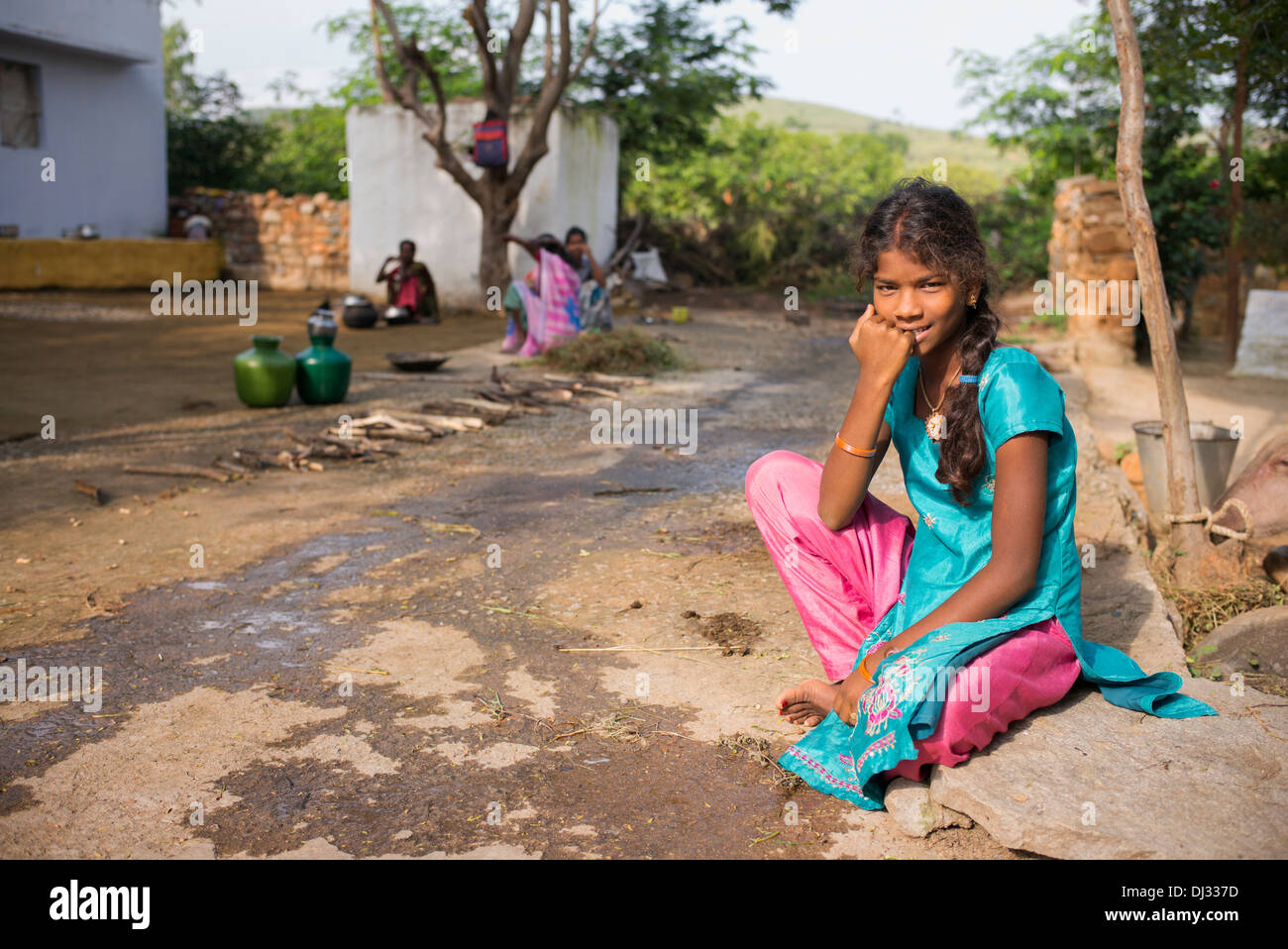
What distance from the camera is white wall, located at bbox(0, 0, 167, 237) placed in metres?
14.9

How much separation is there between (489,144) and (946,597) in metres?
11.3

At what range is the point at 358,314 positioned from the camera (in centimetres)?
1216

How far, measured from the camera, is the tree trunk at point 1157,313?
3684 millimetres

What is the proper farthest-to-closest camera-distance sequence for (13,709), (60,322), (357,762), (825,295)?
1. (825,295)
2. (60,322)
3. (13,709)
4. (357,762)

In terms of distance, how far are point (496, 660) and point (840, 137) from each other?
26.2 meters

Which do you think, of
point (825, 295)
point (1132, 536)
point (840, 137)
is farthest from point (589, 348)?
point (840, 137)

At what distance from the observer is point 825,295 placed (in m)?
17.8

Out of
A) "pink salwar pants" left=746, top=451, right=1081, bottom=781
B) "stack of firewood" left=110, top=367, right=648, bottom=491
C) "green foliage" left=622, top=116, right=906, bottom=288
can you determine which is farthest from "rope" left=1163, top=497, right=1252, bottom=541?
"green foliage" left=622, top=116, right=906, bottom=288

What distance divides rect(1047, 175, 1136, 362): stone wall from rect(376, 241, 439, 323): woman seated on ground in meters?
→ 7.53

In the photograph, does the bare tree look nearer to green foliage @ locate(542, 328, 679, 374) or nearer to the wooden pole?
green foliage @ locate(542, 328, 679, 374)
